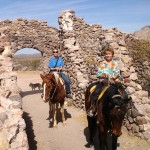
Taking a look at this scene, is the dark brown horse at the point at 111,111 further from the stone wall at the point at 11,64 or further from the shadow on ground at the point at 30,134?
the shadow on ground at the point at 30,134

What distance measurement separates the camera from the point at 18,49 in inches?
710

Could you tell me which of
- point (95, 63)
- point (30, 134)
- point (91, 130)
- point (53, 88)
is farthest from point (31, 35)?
point (91, 130)

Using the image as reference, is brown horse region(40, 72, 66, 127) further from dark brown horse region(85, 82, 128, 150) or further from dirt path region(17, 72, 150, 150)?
dark brown horse region(85, 82, 128, 150)

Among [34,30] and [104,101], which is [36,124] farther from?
[34,30]

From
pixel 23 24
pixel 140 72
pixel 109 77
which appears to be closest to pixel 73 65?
pixel 140 72

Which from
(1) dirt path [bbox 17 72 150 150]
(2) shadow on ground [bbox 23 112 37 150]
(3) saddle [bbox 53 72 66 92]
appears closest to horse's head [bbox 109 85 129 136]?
(1) dirt path [bbox 17 72 150 150]

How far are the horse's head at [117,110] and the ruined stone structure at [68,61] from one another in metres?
1.96

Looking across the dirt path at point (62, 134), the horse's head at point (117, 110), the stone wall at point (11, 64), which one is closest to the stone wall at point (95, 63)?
A: the dirt path at point (62, 134)

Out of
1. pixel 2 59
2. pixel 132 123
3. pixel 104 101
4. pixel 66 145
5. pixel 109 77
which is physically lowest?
pixel 66 145

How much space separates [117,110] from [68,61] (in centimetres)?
915

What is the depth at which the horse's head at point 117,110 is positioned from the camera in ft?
19.9

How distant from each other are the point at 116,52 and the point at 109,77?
397 cm

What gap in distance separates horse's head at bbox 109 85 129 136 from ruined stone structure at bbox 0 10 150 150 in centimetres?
196

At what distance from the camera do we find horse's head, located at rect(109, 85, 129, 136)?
19.9 feet
